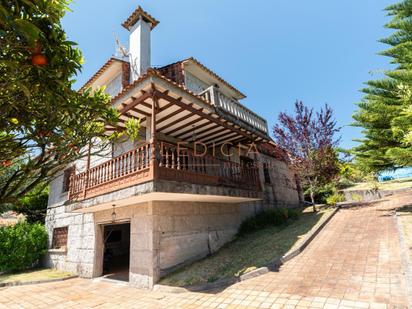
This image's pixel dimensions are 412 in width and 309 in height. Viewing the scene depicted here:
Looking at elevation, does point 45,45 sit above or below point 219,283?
above

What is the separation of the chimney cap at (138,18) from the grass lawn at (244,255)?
1117 cm

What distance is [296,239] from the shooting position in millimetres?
7996

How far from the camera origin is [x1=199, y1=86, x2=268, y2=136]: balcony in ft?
28.4

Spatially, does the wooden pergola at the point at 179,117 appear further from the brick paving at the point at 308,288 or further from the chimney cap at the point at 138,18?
the chimney cap at the point at 138,18

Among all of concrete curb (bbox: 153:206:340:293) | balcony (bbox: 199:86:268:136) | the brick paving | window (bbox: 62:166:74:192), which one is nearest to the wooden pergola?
balcony (bbox: 199:86:268:136)

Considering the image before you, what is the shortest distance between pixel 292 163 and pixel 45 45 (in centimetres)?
1194

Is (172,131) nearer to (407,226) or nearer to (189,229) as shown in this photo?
(189,229)

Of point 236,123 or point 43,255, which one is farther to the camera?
point 43,255

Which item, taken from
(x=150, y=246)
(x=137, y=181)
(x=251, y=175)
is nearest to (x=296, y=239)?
(x=251, y=175)

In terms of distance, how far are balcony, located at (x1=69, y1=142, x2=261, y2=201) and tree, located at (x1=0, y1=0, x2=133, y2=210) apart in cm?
239

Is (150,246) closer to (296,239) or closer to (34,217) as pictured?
(296,239)

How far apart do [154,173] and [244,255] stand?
13.8ft

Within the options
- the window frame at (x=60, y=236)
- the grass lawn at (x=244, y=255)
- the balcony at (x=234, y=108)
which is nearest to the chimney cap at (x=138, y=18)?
the balcony at (x=234, y=108)

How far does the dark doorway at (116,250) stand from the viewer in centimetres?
1005
